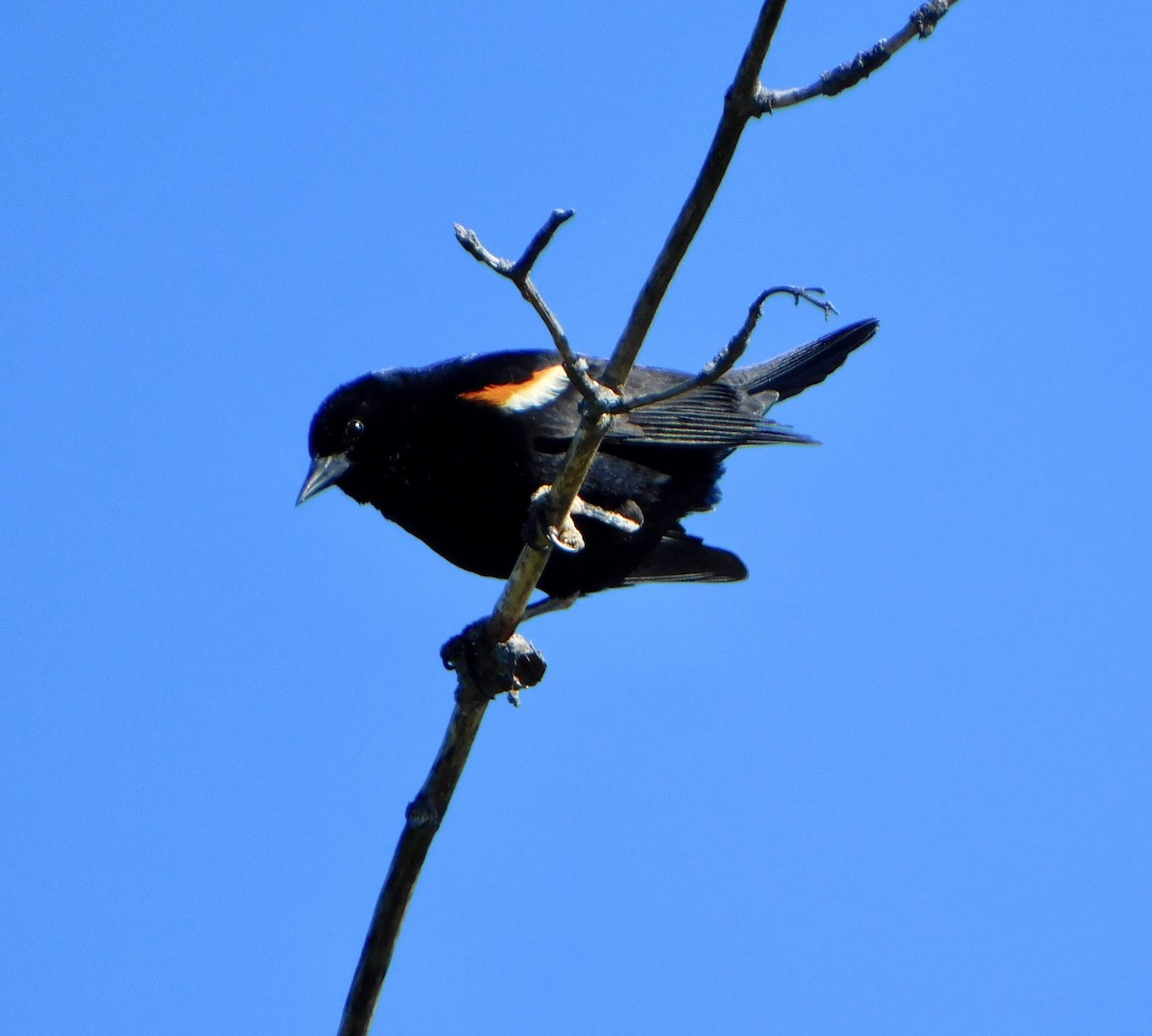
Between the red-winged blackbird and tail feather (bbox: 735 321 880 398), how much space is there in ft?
2.26

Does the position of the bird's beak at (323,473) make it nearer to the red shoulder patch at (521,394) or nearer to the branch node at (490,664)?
the red shoulder patch at (521,394)

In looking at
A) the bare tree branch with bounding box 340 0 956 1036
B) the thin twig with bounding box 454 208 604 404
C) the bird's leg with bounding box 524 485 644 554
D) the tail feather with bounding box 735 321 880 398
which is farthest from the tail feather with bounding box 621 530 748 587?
the thin twig with bounding box 454 208 604 404

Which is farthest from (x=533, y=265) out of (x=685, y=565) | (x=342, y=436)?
(x=685, y=565)

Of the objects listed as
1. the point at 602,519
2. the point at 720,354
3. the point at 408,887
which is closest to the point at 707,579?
the point at 602,519

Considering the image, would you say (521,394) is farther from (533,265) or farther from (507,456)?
(533,265)

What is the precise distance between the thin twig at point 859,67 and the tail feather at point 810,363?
12.4 feet

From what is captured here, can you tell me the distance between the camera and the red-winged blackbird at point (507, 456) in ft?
17.1

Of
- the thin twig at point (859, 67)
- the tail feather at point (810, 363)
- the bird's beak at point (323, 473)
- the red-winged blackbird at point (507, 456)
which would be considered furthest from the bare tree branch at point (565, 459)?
the tail feather at point (810, 363)

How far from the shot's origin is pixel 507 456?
5.18m

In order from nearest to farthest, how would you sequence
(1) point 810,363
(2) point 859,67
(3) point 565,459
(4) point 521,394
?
(2) point 859,67, (3) point 565,459, (4) point 521,394, (1) point 810,363

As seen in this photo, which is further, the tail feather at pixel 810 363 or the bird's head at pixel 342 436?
the tail feather at pixel 810 363

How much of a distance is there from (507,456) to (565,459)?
1593 mm

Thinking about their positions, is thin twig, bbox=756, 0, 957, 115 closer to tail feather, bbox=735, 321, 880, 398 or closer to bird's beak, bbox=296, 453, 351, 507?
bird's beak, bbox=296, 453, 351, 507

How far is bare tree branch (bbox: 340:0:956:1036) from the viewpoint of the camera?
282cm
